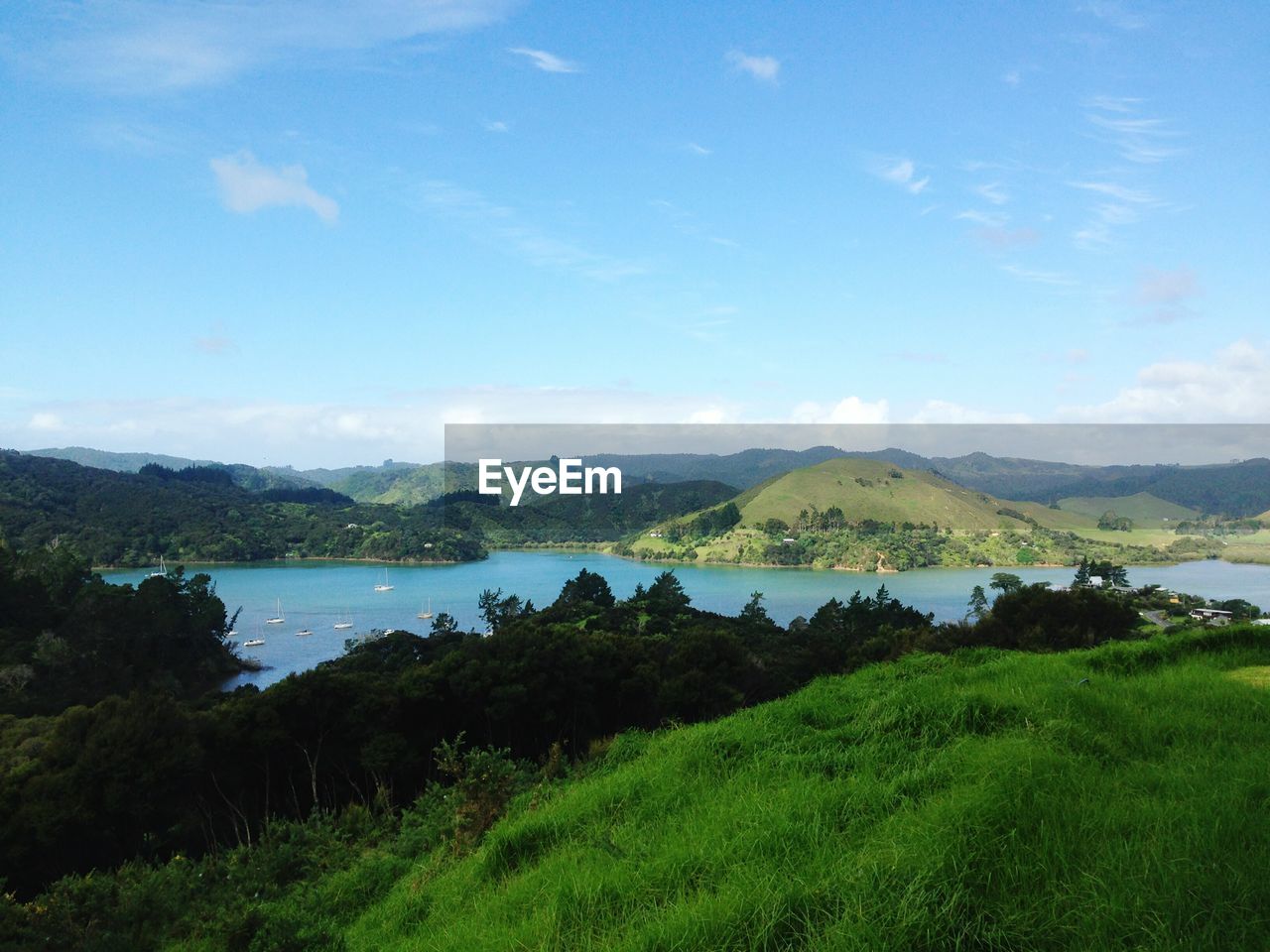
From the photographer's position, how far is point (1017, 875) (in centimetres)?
228

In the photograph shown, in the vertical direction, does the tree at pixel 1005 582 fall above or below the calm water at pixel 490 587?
above

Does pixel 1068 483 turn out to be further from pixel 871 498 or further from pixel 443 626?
pixel 443 626

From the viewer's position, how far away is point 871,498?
109 m

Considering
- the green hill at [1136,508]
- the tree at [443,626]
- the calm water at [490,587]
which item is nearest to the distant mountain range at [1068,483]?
the green hill at [1136,508]

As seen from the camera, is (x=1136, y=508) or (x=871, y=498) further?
(x=1136, y=508)

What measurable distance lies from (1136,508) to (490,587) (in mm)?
105211

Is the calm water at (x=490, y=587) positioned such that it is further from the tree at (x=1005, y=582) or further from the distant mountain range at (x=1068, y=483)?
the distant mountain range at (x=1068, y=483)

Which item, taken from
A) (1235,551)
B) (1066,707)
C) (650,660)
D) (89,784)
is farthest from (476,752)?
(1235,551)

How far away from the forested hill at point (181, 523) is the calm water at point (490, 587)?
303 cm

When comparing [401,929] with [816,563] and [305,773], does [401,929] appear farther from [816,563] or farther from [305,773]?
[816,563]

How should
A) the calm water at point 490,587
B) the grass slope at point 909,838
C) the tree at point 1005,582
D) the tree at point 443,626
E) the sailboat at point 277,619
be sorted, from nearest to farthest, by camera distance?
the grass slope at point 909,838
the tree at point 1005,582
the tree at point 443,626
the calm water at point 490,587
the sailboat at point 277,619

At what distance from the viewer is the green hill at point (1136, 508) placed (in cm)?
11081

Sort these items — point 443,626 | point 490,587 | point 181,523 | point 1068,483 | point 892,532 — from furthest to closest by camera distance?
point 1068,483 → point 892,532 → point 181,523 → point 490,587 → point 443,626

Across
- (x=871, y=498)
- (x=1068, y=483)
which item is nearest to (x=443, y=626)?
(x=871, y=498)
